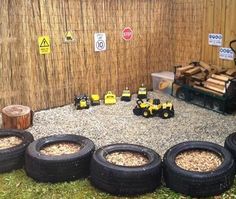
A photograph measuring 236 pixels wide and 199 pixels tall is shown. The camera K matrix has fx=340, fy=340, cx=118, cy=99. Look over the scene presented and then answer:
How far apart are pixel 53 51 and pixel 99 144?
302 centimetres

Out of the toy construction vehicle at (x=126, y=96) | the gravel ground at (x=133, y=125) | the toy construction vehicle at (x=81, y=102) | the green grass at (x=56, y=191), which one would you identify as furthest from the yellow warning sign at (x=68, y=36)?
the green grass at (x=56, y=191)

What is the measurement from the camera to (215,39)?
8.83 metres

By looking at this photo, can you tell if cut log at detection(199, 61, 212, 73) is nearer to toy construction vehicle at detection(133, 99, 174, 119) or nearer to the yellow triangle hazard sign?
toy construction vehicle at detection(133, 99, 174, 119)

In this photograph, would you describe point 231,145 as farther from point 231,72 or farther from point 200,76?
point 200,76

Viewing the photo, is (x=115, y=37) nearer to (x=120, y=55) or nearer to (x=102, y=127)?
(x=120, y=55)

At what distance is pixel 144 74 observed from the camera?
384 inches

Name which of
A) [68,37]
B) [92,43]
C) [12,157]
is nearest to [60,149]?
[12,157]

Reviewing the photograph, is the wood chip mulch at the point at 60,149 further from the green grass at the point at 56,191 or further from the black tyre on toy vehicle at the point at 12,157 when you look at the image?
the green grass at the point at 56,191

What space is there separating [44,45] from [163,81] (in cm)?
346

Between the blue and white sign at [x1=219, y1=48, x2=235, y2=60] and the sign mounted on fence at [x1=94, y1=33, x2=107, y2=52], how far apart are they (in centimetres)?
301

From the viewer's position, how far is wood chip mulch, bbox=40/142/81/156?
210 inches

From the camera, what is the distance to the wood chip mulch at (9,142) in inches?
221

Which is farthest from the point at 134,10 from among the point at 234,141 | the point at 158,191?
the point at 158,191

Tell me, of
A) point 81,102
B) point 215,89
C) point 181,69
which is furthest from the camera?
point 181,69
